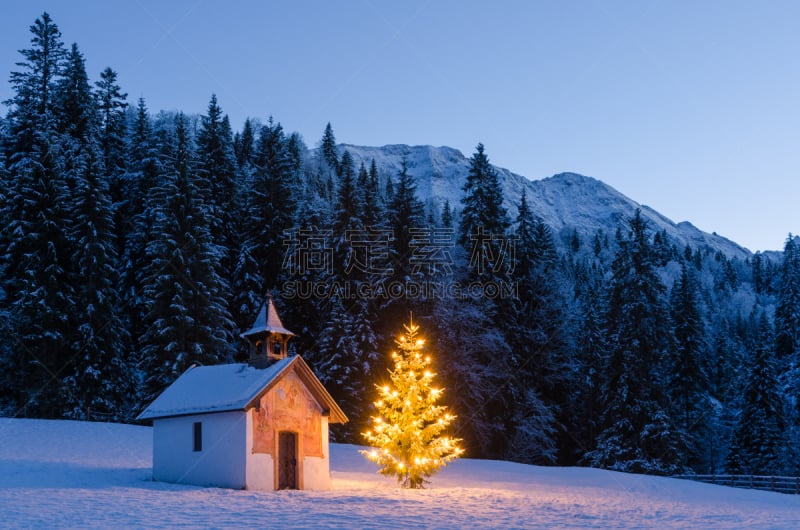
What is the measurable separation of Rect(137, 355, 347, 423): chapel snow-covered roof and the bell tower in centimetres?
44

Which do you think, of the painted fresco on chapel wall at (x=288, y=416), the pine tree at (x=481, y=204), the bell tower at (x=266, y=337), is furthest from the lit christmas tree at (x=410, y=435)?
the pine tree at (x=481, y=204)

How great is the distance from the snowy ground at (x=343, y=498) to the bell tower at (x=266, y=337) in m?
5.68

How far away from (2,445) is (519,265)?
30827mm

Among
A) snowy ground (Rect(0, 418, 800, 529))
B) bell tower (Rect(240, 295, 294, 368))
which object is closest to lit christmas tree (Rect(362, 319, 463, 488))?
snowy ground (Rect(0, 418, 800, 529))

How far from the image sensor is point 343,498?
77.4 ft

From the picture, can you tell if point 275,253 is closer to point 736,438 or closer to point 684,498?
point 684,498

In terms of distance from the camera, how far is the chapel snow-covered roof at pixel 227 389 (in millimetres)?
27297

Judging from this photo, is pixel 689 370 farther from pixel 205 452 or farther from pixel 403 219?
pixel 205 452

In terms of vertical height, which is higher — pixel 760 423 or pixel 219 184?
pixel 219 184

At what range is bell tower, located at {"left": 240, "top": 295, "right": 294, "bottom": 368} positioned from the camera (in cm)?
2989

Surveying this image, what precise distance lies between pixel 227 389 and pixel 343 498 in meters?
7.09

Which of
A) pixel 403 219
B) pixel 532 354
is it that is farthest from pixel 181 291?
pixel 532 354

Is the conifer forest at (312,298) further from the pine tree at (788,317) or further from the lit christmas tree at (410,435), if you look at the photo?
the lit christmas tree at (410,435)

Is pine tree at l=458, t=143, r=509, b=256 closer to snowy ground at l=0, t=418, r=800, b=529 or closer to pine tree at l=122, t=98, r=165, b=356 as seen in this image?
snowy ground at l=0, t=418, r=800, b=529
